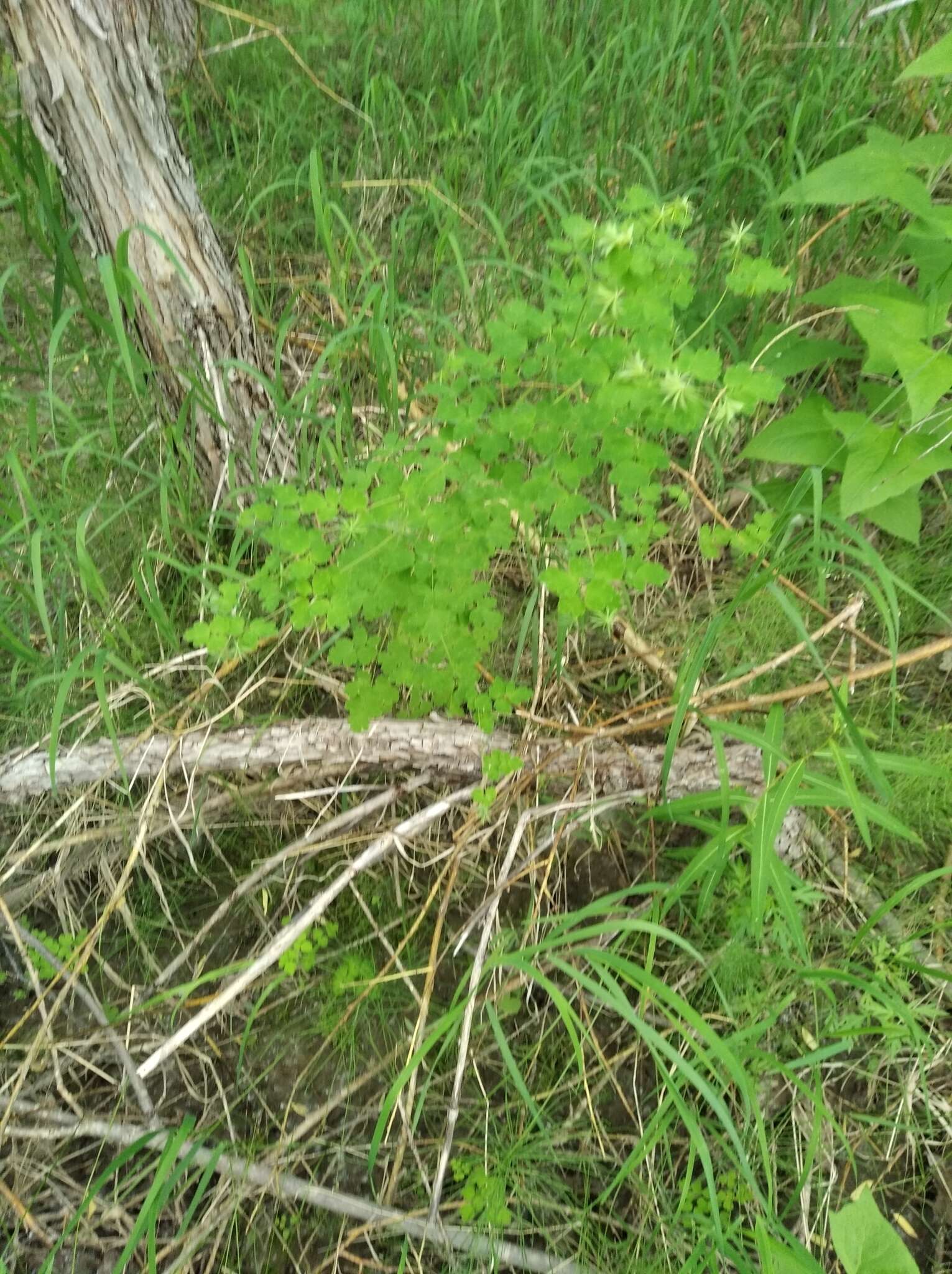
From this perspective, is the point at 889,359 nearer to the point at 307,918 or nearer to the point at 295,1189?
the point at 307,918

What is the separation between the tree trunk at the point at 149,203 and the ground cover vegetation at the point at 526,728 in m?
0.09

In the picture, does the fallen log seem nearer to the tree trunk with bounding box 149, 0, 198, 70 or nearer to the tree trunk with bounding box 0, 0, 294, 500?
the tree trunk with bounding box 0, 0, 294, 500

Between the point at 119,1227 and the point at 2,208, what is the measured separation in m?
2.34

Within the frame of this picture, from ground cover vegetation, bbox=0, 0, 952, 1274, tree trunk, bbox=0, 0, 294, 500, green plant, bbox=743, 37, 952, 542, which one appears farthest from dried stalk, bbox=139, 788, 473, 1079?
green plant, bbox=743, 37, 952, 542

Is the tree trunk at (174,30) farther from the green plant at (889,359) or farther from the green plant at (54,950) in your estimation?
the green plant at (54,950)

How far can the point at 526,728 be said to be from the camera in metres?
1.51

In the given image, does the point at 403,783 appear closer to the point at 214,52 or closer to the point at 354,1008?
the point at 354,1008

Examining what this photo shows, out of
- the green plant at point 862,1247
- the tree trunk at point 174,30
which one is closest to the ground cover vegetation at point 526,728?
the green plant at point 862,1247

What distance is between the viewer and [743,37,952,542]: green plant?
1.23m

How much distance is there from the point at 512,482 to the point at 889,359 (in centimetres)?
74

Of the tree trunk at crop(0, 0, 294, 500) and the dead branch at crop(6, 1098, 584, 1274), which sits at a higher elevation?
the tree trunk at crop(0, 0, 294, 500)

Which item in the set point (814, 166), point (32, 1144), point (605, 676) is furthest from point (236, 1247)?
point (814, 166)

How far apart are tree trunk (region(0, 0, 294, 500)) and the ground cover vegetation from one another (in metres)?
0.09

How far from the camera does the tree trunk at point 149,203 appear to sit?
127cm
